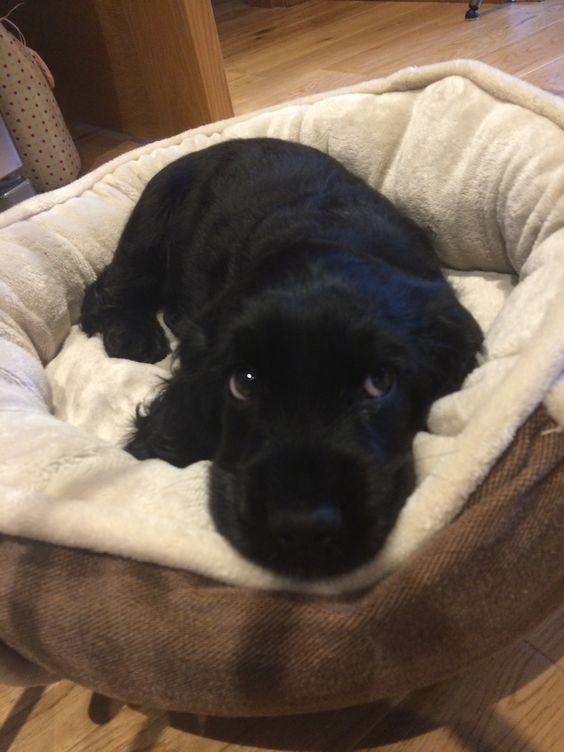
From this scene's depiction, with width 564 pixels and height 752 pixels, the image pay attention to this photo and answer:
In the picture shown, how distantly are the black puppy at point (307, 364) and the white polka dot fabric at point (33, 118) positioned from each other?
1.40m

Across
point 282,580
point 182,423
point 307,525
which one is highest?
point 307,525

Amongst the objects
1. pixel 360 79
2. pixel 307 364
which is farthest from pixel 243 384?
pixel 360 79

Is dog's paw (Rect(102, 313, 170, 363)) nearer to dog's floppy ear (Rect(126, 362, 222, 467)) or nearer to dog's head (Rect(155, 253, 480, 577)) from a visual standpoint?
dog's floppy ear (Rect(126, 362, 222, 467))

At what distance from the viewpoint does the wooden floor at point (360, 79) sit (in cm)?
104

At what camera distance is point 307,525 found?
2.61ft

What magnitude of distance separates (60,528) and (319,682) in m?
0.37

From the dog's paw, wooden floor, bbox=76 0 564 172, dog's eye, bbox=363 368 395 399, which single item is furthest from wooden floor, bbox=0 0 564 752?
the dog's paw

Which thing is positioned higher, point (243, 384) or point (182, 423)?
point (243, 384)

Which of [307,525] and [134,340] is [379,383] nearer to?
[307,525]

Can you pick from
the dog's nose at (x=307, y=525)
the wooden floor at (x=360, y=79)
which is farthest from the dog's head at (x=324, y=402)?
the wooden floor at (x=360, y=79)

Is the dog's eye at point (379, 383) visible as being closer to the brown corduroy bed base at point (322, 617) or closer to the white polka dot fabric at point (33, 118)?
the brown corduroy bed base at point (322, 617)

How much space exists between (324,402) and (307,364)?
0.18ft

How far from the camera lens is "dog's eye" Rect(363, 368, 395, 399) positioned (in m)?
0.98

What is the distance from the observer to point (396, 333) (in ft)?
3.36
